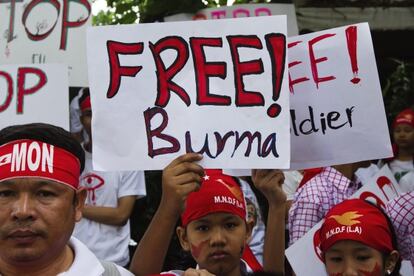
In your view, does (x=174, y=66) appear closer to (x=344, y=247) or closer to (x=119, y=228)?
(x=344, y=247)

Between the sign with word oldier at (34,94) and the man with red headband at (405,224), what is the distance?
1780 millimetres

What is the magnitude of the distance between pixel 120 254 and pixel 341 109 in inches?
82.4

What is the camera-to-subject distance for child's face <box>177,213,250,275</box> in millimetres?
3316

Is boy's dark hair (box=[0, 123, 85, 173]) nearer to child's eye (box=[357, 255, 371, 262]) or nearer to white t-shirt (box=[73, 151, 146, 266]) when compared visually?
child's eye (box=[357, 255, 371, 262])

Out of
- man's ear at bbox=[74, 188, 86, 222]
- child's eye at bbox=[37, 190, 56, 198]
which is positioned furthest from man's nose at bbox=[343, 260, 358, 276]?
child's eye at bbox=[37, 190, 56, 198]

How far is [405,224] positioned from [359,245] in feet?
1.02

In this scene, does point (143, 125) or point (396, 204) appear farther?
point (396, 204)

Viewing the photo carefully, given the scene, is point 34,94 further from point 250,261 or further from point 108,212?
point 250,261

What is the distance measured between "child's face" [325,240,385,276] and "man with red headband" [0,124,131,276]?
1194 mm

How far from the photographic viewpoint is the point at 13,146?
240 centimetres

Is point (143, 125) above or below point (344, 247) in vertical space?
above

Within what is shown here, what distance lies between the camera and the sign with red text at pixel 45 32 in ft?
16.5

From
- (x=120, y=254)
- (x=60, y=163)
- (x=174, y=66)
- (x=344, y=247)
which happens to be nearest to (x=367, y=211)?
(x=344, y=247)

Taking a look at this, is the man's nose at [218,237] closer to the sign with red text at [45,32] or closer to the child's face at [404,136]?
the sign with red text at [45,32]
